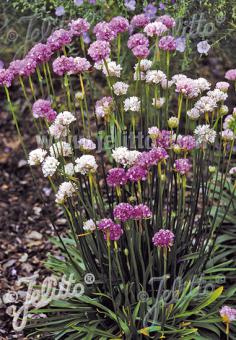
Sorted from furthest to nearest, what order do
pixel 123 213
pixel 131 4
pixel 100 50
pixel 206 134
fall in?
pixel 131 4, pixel 206 134, pixel 100 50, pixel 123 213

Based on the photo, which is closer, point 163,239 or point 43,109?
point 163,239

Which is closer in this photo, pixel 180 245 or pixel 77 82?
pixel 180 245

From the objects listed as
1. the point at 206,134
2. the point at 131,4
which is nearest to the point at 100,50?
the point at 206,134

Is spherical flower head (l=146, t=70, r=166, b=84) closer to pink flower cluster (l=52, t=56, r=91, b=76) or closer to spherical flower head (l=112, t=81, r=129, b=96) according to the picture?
spherical flower head (l=112, t=81, r=129, b=96)

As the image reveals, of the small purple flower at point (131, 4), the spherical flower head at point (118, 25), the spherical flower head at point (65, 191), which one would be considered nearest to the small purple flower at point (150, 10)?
the small purple flower at point (131, 4)

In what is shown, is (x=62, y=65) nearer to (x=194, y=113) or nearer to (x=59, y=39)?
(x=59, y=39)

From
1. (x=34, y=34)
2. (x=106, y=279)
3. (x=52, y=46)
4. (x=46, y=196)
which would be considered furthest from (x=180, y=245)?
(x=34, y=34)

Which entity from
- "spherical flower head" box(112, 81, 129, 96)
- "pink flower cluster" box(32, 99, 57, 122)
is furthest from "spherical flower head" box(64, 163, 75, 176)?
"spherical flower head" box(112, 81, 129, 96)

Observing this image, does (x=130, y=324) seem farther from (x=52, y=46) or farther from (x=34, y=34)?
(x=34, y=34)

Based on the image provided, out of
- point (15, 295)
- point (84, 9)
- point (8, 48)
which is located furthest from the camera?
point (8, 48)

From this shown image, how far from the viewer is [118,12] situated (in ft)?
12.7

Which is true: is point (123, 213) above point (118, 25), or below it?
below

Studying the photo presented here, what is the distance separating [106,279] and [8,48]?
2.82m

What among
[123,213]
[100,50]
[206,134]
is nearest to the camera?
[123,213]
